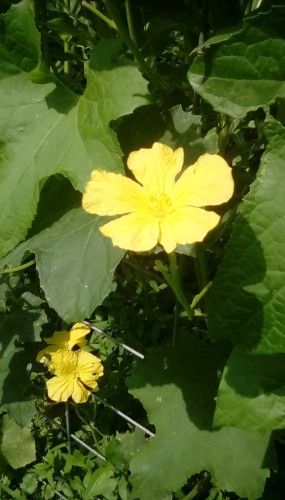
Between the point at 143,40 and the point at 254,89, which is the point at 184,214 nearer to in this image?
the point at 254,89

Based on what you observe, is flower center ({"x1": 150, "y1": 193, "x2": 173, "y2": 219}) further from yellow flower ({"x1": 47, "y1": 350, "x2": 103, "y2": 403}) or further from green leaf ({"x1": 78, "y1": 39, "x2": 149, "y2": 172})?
yellow flower ({"x1": 47, "y1": 350, "x2": 103, "y2": 403})

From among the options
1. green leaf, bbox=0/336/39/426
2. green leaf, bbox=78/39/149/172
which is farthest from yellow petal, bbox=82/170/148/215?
green leaf, bbox=0/336/39/426

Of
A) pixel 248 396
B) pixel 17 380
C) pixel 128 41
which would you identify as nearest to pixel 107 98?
pixel 128 41

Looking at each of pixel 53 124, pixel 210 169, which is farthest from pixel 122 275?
pixel 210 169

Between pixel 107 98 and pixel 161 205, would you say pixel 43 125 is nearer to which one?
pixel 107 98

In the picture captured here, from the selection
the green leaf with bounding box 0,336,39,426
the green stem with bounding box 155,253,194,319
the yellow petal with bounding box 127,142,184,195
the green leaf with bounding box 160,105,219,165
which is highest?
the yellow petal with bounding box 127,142,184,195

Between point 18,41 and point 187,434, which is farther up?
point 18,41

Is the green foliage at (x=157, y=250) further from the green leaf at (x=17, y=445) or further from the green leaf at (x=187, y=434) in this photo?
the green leaf at (x=17, y=445)
